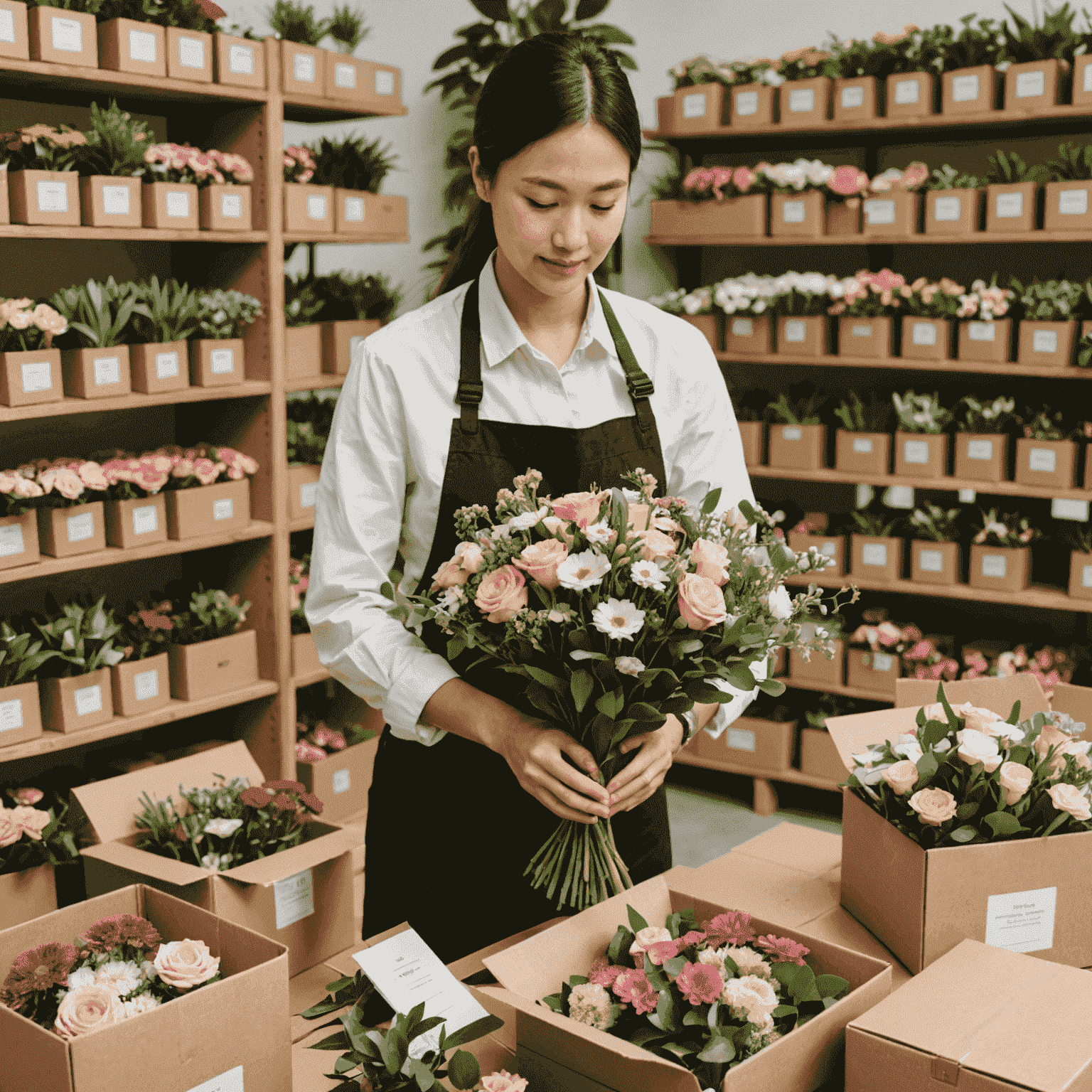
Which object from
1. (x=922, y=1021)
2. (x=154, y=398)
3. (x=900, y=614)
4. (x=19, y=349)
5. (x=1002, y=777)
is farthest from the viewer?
(x=900, y=614)

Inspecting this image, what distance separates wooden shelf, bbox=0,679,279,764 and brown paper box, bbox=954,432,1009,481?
219 cm

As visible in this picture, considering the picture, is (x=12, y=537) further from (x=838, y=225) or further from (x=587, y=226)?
(x=838, y=225)

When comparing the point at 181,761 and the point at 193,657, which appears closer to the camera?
the point at 181,761

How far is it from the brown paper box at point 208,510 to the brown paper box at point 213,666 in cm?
30

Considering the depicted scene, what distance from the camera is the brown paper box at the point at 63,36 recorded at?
2.72m

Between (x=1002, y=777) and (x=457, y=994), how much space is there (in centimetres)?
59

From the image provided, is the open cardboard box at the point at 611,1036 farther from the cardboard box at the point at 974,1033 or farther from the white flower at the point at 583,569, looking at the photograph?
the white flower at the point at 583,569

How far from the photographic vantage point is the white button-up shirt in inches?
53.7

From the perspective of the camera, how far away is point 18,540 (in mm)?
2844

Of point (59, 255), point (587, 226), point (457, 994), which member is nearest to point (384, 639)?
point (457, 994)

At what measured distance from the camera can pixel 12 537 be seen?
2830 mm

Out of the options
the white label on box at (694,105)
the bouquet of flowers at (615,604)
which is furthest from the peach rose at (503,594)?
the white label on box at (694,105)

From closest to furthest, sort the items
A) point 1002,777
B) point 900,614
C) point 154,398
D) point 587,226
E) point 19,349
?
point 1002,777
point 587,226
point 19,349
point 154,398
point 900,614

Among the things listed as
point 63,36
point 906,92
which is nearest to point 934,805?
point 63,36
